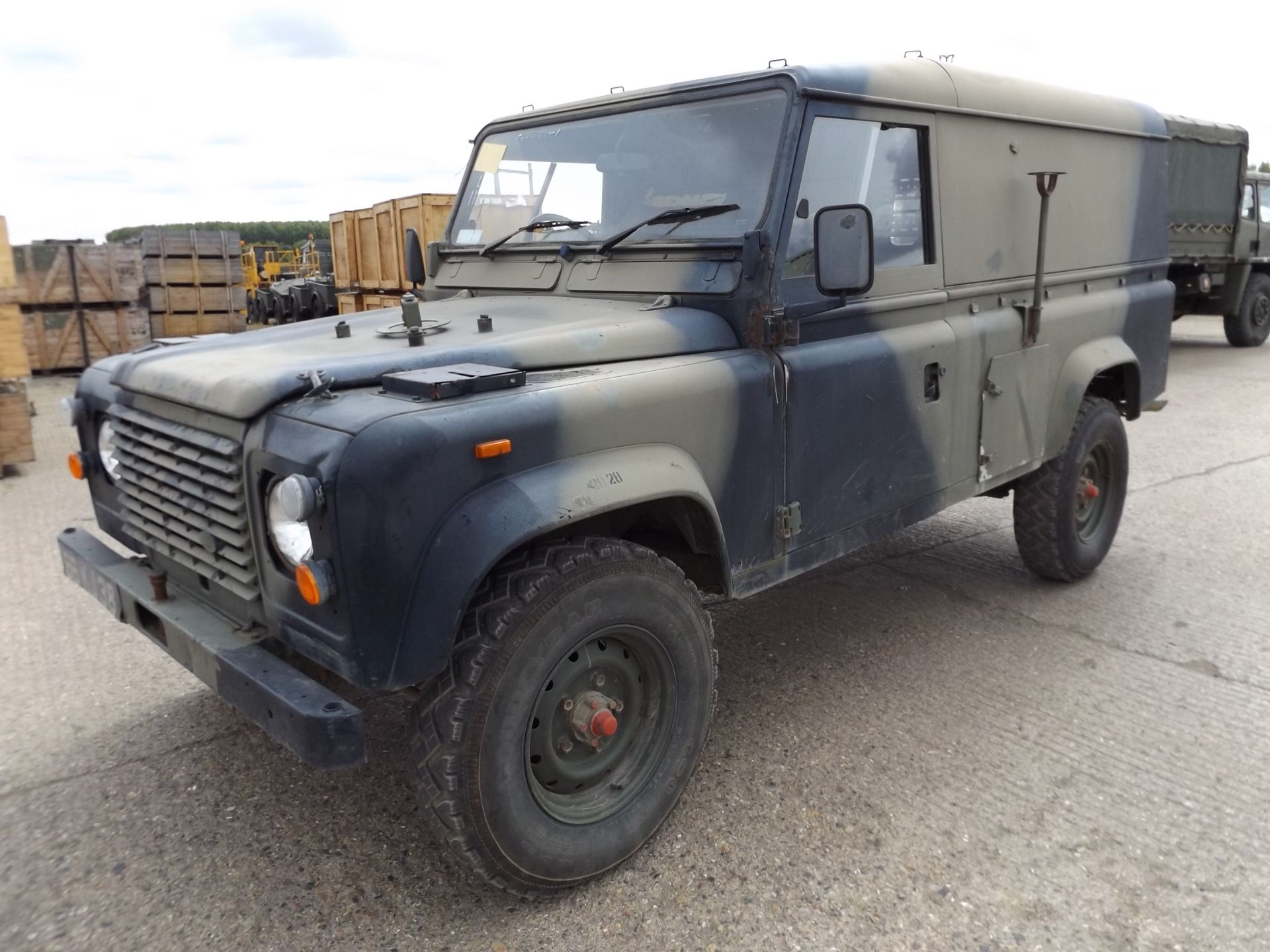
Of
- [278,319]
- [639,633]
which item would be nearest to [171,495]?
[639,633]

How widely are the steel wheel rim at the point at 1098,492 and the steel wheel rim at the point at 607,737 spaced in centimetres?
289

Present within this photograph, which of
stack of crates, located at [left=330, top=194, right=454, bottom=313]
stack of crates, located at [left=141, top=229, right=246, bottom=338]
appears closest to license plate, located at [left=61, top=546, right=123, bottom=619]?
stack of crates, located at [left=330, top=194, right=454, bottom=313]

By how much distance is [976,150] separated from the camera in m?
3.88

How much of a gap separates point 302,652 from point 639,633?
0.88 metres

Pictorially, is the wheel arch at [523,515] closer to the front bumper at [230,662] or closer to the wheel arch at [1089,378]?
the front bumper at [230,662]

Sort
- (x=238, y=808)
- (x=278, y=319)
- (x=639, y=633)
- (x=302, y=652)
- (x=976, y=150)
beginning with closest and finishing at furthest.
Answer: (x=302, y=652) → (x=639, y=633) → (x=238, y=808) → (x=976, y=150) → (x=278, y=319)

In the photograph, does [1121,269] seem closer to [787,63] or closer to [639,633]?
[787,63]

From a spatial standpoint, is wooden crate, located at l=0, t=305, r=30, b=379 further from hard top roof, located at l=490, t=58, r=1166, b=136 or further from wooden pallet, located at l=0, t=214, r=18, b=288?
hard top roof, located at l=490, t=58, r=1166, b=136

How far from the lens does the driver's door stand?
125 inches

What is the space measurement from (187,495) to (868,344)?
219cm

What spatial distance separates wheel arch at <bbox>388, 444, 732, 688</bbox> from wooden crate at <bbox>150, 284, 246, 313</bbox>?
13.4 m

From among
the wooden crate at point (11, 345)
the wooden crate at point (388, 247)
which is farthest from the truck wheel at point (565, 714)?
the wooden crate at point (388, 247)

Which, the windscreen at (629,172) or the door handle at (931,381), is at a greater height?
the windscreen at (629,172)

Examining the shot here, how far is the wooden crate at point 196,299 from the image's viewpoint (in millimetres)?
14258
